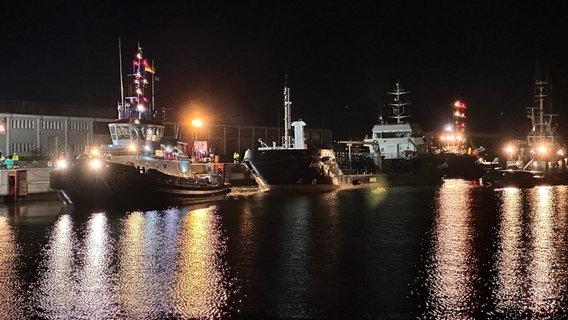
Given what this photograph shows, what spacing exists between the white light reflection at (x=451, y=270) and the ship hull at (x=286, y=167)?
17883mm

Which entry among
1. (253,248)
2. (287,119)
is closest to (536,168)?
(287,119)

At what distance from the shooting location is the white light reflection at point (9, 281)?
27.9ft

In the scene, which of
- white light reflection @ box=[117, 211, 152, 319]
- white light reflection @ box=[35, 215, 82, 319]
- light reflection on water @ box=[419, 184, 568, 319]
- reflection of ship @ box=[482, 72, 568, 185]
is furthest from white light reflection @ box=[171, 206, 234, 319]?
reflection of ship @ box=[482, 72, 568, 185]

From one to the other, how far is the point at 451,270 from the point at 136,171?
1864 centimetres

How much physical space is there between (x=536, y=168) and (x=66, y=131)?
45211mm

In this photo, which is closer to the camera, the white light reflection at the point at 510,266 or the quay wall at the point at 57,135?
the white light reflection at the point at 510,266

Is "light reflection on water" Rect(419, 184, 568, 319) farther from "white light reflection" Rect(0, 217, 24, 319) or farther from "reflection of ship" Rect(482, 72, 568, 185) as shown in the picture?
"reflection of ship" Rect(482, 72, 568, 185)

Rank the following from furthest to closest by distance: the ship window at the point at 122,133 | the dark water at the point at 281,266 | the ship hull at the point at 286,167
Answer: the ship hull at the point at 286,167
the ship window at the point at 122,133
the dark water at the point at 281,266

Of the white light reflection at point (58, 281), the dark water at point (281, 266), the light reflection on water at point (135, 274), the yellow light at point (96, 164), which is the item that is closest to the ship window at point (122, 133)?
the yellow light at point (96, 164)

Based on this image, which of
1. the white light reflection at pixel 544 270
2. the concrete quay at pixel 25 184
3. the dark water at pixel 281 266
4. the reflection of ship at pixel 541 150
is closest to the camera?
the dark water at pixel 281 266

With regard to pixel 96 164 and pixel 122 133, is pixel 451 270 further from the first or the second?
pixel 122 133

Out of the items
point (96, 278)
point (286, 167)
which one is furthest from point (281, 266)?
point (286, 167)

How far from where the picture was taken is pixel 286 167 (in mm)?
39281

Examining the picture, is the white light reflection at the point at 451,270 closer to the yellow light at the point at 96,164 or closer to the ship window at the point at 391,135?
the yellow light at the point at 96,164
